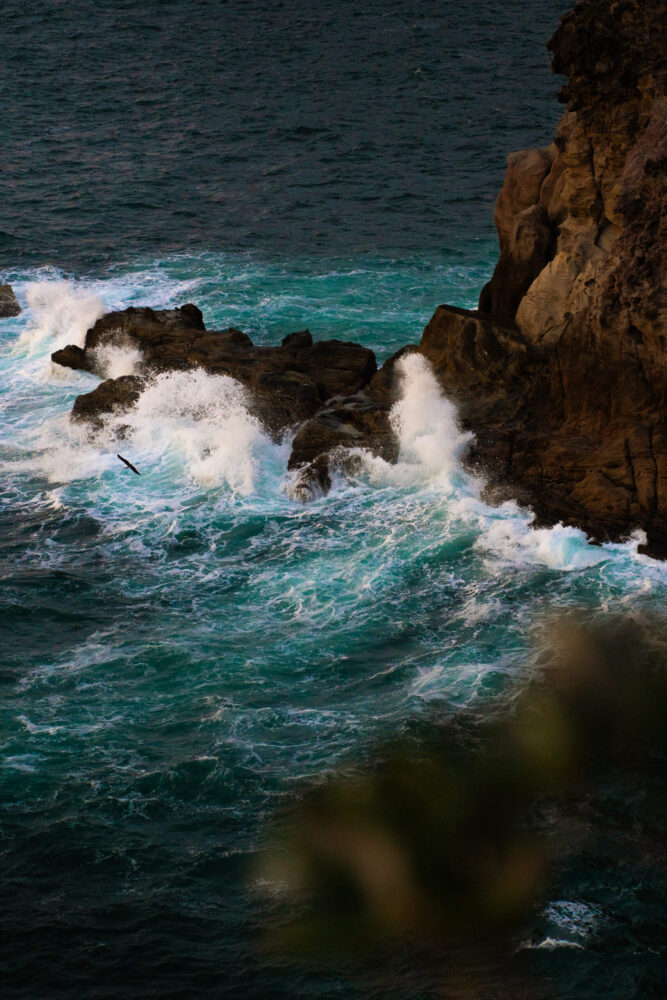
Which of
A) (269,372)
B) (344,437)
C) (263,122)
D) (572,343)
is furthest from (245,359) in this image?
(263,122)

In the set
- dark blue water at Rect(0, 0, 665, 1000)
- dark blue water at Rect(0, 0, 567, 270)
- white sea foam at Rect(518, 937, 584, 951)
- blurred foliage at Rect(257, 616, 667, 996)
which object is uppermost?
dark blue water at Rect(0, 0, 567, 270)

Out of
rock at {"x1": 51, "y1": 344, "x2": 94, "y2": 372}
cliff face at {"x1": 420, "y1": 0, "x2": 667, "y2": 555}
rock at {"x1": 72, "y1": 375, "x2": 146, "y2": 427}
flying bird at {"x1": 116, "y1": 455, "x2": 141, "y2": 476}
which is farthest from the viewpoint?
rock at {"x1": 51, "y1": 344, "x2": 94, "y2": 372}

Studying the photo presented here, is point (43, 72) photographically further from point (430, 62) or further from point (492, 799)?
point (492, 799)

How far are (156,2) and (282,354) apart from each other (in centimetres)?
4832

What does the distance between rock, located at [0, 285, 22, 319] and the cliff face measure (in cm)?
2054

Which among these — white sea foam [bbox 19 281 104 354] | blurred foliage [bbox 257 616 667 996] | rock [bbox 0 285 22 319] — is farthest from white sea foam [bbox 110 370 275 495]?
rock [bbox 0 285 22 319]

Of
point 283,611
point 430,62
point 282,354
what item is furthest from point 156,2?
point 283,611

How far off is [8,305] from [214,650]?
2559 centimetres

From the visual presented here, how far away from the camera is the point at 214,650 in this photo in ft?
87.8

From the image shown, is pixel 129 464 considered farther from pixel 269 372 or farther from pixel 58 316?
pixel 58 316

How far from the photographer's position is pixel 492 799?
22.3 metres

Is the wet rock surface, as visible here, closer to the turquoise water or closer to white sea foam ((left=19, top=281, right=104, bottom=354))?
the turquoise water

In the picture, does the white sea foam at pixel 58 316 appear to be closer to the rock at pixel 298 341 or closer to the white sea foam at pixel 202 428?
the white sea foam at pixel 202 428

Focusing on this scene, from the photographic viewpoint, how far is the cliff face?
29.6 metres
